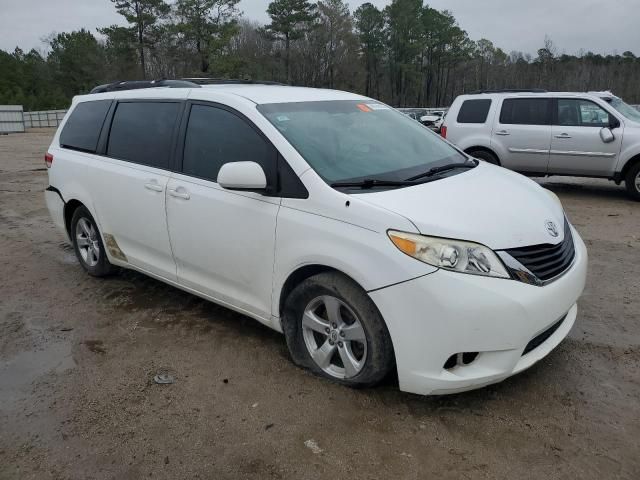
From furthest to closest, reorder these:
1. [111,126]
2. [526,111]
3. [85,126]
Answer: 1. [526,111]
2. [85,126]
3. [111,126]

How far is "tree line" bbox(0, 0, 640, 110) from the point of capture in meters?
52.4

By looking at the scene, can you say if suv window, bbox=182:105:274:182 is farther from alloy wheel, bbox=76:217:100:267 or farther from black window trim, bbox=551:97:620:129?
black window trim, bbox=551:97:620:129

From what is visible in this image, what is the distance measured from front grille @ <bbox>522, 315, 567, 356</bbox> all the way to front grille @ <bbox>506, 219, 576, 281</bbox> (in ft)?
1.01

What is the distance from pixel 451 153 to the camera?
13.7ft

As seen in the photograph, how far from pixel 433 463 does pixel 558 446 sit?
0.64m

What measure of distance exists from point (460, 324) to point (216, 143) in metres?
2.09

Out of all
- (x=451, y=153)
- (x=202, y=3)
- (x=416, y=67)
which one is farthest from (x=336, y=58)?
(x=451, y=153)

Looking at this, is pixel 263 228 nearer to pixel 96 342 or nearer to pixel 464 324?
pixel 464 324

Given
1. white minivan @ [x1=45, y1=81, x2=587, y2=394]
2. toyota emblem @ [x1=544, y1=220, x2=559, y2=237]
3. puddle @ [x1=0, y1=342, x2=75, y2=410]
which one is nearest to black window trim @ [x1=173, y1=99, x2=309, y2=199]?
white minivan @ [x1=45, y1=81, x2=587, y2=394]

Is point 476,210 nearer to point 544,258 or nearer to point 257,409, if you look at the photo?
point 544,258

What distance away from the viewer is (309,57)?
217ft

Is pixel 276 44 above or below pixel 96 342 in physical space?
above

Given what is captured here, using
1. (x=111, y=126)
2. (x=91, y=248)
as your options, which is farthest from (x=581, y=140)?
(x=91, y=248)

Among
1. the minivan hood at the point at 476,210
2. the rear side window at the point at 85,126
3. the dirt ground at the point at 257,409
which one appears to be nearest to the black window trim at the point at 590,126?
the dirt ground at the point at 257,409
